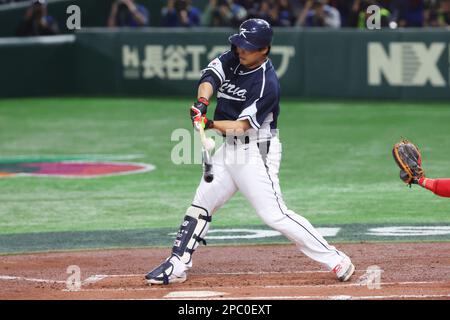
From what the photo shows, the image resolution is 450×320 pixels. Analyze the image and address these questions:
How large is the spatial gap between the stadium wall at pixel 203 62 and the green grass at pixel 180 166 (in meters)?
0.42

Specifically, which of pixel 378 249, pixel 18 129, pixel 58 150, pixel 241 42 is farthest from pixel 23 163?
pixel 241 42

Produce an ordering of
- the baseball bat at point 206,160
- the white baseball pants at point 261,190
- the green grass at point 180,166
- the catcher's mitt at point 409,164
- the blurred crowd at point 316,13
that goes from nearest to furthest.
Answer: the baseball bat at point 206,160 → the white baseball pants at point 261,190 → the catcher's mitt at point 409,164 → the green grass at point 180,166 → the blurred crowd at point 316,13

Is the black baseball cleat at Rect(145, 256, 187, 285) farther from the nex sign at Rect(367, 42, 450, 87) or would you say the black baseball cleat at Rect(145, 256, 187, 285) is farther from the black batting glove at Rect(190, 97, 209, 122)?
the nex sign at Rect(367, 42, 450, 87)

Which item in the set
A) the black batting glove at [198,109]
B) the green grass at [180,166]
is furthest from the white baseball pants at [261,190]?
the green grass at [180,166]

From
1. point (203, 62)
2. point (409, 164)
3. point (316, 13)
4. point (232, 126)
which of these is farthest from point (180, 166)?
point (316, 13)

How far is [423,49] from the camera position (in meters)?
21.4

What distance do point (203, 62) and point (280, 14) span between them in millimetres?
1791

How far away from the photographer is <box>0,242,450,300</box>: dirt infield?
8273 millimetres

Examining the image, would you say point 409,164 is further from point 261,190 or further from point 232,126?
point 232,126

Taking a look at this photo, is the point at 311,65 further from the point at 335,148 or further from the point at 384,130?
the point at 335,148

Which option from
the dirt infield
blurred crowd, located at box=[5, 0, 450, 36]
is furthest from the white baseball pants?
blurred crowd, located at box=[5, 0, 450, 36]

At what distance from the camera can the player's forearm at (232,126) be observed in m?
8.41

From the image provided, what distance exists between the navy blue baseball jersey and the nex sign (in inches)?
517

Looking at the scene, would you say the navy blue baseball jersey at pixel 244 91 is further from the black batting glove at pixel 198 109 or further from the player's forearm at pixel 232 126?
the black batting glove at pixel 198 109
